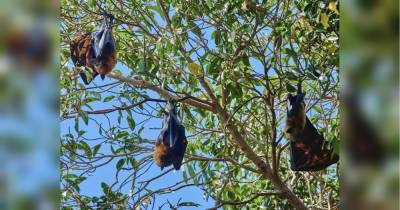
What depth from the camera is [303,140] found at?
201cm

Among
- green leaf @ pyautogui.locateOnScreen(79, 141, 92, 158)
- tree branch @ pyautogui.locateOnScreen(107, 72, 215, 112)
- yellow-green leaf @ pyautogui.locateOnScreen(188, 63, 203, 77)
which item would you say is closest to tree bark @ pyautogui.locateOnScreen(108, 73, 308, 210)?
tree branch @ pyautogui.locateOnScreen(107, 72, 215, 112)

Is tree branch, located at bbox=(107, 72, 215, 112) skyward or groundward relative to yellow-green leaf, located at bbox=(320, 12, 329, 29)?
skyward

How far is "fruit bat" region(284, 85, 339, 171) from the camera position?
1965 millimetres

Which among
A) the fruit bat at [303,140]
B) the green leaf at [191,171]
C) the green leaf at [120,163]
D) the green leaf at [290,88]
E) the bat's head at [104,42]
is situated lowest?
the fruit bat at [303,140]

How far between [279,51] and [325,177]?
0.85m

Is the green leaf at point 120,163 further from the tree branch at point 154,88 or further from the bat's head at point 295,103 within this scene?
the bat's head at point 295,103

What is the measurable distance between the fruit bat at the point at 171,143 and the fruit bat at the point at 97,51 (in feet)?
1.14

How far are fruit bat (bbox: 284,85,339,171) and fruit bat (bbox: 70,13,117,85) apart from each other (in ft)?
2.42

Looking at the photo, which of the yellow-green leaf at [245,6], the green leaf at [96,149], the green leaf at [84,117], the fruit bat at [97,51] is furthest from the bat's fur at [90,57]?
the yellow-green leaf at [245,6]

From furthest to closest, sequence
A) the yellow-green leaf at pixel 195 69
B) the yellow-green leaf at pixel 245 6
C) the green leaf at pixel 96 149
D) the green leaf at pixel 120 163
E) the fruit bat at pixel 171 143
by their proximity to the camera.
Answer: the green leaf at pixel 96 149
the green leaf at pixel 120 163
the yellow-green leaf at pixel 195 69
the yellow-green leaf at pixel 245 6
the fruit bat at pixel 171 143

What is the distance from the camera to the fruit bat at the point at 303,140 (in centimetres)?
196

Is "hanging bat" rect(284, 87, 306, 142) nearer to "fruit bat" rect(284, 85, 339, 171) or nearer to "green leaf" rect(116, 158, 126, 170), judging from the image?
"fruit bat" rect(284, 85, 339, 171)

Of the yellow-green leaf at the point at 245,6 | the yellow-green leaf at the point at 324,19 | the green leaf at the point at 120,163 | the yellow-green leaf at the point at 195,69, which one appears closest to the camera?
the yellow-green leaf at the point at 324,19

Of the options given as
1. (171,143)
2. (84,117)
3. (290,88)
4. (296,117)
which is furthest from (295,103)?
(84,117)
